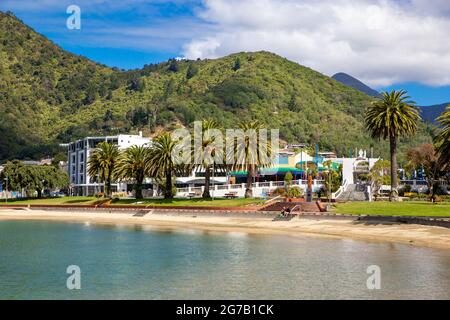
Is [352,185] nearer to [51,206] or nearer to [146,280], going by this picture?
[51,206]

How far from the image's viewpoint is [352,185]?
96.2 metres

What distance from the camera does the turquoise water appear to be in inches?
1198

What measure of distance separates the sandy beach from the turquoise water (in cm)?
391

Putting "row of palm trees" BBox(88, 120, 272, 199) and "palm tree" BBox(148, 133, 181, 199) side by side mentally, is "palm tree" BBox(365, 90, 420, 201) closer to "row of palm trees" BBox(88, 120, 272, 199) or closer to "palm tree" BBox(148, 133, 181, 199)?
"row of palm trees" BBox(88, 120, 272, 199)

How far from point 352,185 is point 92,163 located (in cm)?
4789

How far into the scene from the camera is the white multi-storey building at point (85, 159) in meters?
143

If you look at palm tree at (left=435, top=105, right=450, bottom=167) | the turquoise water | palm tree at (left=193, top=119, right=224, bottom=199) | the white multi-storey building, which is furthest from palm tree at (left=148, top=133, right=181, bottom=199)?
the white multi-storey building

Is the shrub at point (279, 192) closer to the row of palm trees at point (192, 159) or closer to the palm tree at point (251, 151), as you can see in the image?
the row of palm trees at point (192, 159)

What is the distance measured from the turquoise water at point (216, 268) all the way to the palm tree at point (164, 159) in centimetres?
2945

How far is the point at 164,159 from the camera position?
8938 cm

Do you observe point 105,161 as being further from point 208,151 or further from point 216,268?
point 216,268

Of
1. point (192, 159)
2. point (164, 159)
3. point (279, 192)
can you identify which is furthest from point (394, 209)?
point (164, 159)

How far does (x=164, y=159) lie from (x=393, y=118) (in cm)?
3566

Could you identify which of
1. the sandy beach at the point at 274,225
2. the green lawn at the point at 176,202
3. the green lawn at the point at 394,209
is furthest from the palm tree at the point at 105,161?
the green lawn at the point at 394,209
